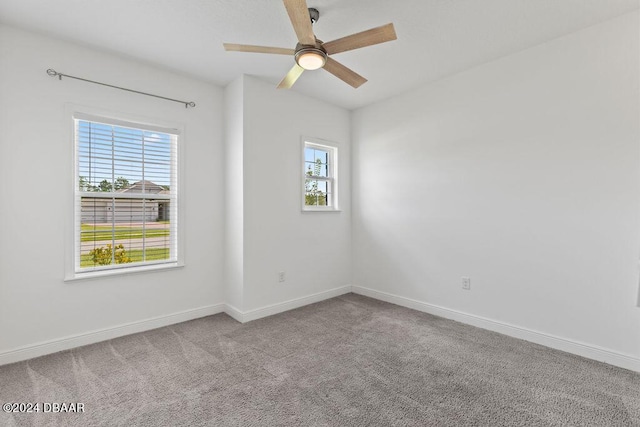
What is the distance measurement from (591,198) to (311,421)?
2.70 meters

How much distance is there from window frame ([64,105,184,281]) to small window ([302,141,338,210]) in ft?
4.74

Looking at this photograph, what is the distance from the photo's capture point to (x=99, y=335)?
2.73 meters

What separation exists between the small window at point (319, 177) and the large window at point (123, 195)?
1.58 m

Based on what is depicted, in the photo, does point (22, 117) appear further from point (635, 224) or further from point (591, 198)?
point (635, 224)

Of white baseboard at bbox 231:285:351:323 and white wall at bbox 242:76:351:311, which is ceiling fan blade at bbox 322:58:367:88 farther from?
white baseboard at bbox 231:285:351:323

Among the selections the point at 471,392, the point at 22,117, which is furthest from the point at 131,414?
the point at 22,117

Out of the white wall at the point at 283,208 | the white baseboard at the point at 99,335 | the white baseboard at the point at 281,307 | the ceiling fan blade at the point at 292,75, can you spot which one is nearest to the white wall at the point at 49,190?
the white baseboard at the point at 99,335

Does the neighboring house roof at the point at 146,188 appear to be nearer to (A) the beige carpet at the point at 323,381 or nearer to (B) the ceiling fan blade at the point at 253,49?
(A) the beige carpet at the point at 323,381

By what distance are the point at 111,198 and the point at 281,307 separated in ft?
6.87

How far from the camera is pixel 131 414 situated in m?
1.79

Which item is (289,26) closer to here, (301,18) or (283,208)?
(301,18)

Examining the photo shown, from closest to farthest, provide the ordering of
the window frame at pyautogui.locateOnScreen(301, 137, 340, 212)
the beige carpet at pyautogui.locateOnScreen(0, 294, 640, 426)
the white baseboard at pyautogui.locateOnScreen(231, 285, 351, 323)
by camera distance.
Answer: the beige carpet at pyautogui.locateOnScreen(0, 294, 640, 426)
the white baseboard at pyautogui.locateOnScreen(231, 285, 351, 323)
the window frame at pyautogui.locateOnScreen(301, 137, 340, 212)

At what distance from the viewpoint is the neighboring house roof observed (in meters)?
2.98

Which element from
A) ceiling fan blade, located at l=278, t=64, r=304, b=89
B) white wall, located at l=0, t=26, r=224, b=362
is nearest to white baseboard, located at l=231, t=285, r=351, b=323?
white wall, located at l=0, t=26, r=224, b=362
